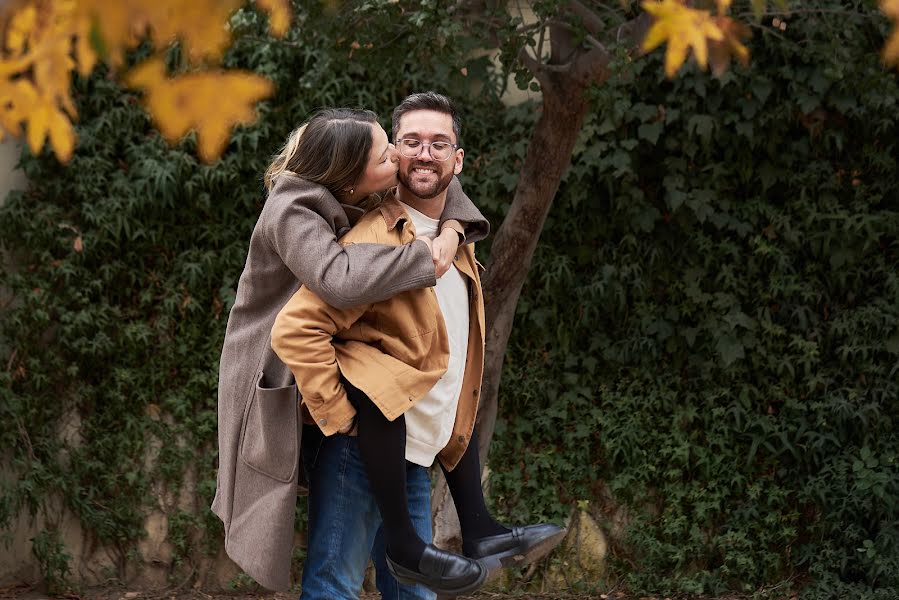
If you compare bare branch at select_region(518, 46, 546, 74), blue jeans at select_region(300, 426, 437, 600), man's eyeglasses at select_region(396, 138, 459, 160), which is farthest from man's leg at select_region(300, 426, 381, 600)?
bare branch at select_region(518, 46, 546, 74)

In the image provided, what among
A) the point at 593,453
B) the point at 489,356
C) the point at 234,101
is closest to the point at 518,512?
the point at 593,453

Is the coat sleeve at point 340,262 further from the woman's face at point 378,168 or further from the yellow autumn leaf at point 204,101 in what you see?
the yellow autumn leaf at point 204,101

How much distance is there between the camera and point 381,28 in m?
3.79

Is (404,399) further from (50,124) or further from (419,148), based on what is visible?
(50,124)

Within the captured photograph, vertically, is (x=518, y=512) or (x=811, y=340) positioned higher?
(x=811, y=340)

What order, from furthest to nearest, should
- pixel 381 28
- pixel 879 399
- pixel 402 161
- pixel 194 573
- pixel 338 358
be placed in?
pixel 194 573
pixel 879 399
pixel 381 28
pixel 402 161
pixel 338 358

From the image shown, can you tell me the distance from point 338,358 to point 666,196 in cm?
280

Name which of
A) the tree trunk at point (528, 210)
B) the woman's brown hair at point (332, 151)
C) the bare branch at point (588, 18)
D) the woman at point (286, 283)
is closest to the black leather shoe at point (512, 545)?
the woman at point (286, 283)

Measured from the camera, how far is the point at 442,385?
8.34 ft

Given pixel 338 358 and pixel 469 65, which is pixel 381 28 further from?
pixel 338 358

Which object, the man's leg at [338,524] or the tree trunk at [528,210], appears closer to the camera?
the man's leg at [338,524]

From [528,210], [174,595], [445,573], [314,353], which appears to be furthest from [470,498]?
[174,595]

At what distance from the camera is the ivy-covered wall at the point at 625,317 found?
15.6ft

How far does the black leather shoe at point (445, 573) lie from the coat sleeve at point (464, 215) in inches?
29.4
